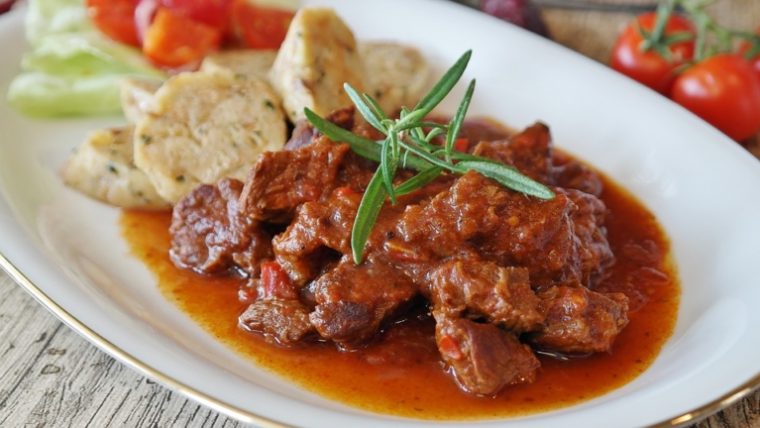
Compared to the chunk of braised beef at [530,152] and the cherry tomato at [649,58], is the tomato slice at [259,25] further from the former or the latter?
the cherry tomato at [649,58]

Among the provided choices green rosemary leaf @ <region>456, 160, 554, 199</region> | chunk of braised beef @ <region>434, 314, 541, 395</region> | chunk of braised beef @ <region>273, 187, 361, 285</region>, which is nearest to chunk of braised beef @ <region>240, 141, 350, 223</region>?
chunk of braised beef @ <region>273, 187, 361, 285</region>

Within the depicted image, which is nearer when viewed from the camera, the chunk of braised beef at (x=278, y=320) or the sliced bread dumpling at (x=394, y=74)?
the chunk of braised beef at (x=278, y=320)

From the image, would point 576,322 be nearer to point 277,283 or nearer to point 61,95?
point 277,283

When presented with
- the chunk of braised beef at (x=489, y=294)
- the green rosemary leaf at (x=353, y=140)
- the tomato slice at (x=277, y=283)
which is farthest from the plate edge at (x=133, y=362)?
the green rosemary leaf at (x=353, y=140)

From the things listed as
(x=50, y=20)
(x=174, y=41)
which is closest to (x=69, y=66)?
(x=50, y=20)

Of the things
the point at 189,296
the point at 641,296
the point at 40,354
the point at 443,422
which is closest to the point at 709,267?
the point at 641,296

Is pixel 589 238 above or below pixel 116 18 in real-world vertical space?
above
